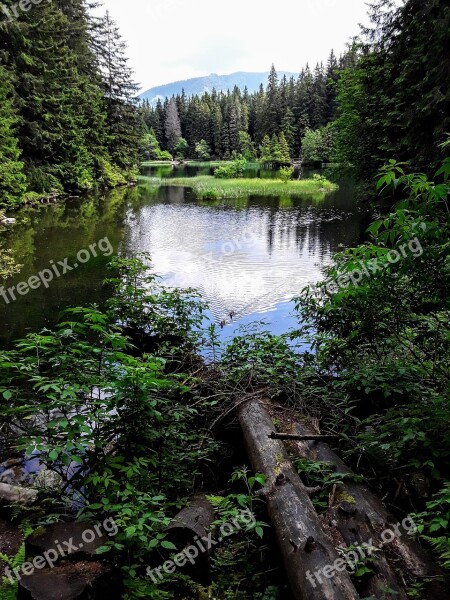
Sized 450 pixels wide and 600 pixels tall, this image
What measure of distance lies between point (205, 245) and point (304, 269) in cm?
466

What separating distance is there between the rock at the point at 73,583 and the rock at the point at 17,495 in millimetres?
1597

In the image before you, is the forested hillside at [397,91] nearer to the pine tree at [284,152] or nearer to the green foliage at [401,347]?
the green foliage at [401,347]

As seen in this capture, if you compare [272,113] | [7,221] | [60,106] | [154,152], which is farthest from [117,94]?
[154,152]

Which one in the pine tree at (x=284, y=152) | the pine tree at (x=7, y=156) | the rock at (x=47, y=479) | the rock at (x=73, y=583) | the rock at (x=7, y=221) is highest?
the pine tree at (x=284, y=152)

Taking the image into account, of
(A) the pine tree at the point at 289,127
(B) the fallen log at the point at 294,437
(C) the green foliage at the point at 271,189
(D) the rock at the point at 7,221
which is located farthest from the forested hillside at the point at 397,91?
Answer: (A) the pine tree at the point at 289,127

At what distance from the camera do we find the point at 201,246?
15.7m

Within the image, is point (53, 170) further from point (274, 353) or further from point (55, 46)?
point (274, 353)

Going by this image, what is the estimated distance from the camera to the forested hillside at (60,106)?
21.2 metres

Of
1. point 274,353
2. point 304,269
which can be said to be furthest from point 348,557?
point 304,269

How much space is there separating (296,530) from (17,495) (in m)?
2.75

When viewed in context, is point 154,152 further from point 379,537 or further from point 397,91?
point 379,537

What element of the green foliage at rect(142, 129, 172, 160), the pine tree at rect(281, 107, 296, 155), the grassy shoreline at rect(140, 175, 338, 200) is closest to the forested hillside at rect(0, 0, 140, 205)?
the grassy shoreline at rect(140, 175, 338, 200)

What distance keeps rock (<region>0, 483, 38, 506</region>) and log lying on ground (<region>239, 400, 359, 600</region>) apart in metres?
2.11

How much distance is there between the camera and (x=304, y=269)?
12789mm
